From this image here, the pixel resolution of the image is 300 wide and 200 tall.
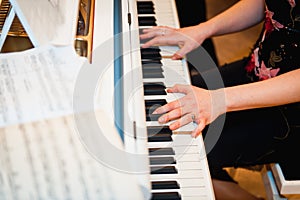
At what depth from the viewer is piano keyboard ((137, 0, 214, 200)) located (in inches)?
38.2

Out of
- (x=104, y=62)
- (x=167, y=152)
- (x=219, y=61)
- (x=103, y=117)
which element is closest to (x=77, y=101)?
(x=103, y=117)

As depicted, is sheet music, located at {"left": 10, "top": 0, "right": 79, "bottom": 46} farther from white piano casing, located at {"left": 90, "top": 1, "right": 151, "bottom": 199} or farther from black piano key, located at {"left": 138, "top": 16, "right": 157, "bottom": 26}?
black piano key, located at {"left": 138, "top": 16, "right": 157, "bottom": 26}

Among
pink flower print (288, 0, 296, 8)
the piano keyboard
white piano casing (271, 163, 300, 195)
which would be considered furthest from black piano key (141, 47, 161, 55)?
white piano casing (271, 163, 300, 195)

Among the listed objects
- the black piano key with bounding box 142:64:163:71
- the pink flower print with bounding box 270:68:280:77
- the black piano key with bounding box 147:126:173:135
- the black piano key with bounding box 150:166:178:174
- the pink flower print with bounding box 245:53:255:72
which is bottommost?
the black piano key with bounding box 150:166:178:174

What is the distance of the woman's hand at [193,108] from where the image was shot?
3.51ft

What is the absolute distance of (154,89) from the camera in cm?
116

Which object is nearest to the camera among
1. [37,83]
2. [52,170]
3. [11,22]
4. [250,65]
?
[52,170]

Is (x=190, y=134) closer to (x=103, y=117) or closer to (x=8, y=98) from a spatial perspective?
(x=103, y=117)

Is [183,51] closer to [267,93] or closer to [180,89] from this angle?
[180,89]

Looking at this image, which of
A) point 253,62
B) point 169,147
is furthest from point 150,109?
point 253,62

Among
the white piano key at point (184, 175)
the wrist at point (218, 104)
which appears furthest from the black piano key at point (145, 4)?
the white piano key at point (184, 175)

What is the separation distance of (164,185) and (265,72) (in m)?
0.56

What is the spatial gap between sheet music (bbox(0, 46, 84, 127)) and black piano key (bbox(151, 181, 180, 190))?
0.31 metres

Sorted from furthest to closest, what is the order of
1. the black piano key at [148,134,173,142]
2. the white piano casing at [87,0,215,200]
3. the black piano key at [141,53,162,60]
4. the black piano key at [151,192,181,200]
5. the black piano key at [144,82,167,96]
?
the black piano key at [141,53,162,60] < the black piano key at [144,82,167,96] < the black piano key at [148,134,173,142] < the black piano key at [151,192,181,200] < the white piano casing at [87,0,215,200]
